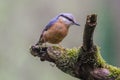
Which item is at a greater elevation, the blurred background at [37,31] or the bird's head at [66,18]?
the bird's head at [66,18]

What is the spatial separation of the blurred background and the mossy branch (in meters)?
3.61

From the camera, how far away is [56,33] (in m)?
4.96

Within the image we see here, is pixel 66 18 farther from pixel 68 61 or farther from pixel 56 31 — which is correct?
pixel 68 61

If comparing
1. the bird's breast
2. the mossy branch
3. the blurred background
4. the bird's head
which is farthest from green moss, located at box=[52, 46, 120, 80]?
the blurred background

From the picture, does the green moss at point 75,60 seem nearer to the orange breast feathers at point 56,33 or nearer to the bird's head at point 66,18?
the orange breast feathers at point 56,33

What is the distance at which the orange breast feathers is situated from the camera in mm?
4949

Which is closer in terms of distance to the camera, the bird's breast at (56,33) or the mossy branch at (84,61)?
the mossy branch at (84,61)

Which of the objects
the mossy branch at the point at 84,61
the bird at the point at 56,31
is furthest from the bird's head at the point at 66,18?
the mossy branch at the point at 84,61

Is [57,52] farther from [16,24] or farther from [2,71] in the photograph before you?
[16,24]

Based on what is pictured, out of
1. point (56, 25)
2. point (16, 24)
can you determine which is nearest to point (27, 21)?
point (16, 24)

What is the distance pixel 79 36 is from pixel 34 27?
0.80 m

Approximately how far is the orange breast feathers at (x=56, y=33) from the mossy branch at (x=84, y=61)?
0.85ft

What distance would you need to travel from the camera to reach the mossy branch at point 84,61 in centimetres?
436

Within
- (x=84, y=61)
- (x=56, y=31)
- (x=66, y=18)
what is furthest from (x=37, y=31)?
(x=84, y=61)
